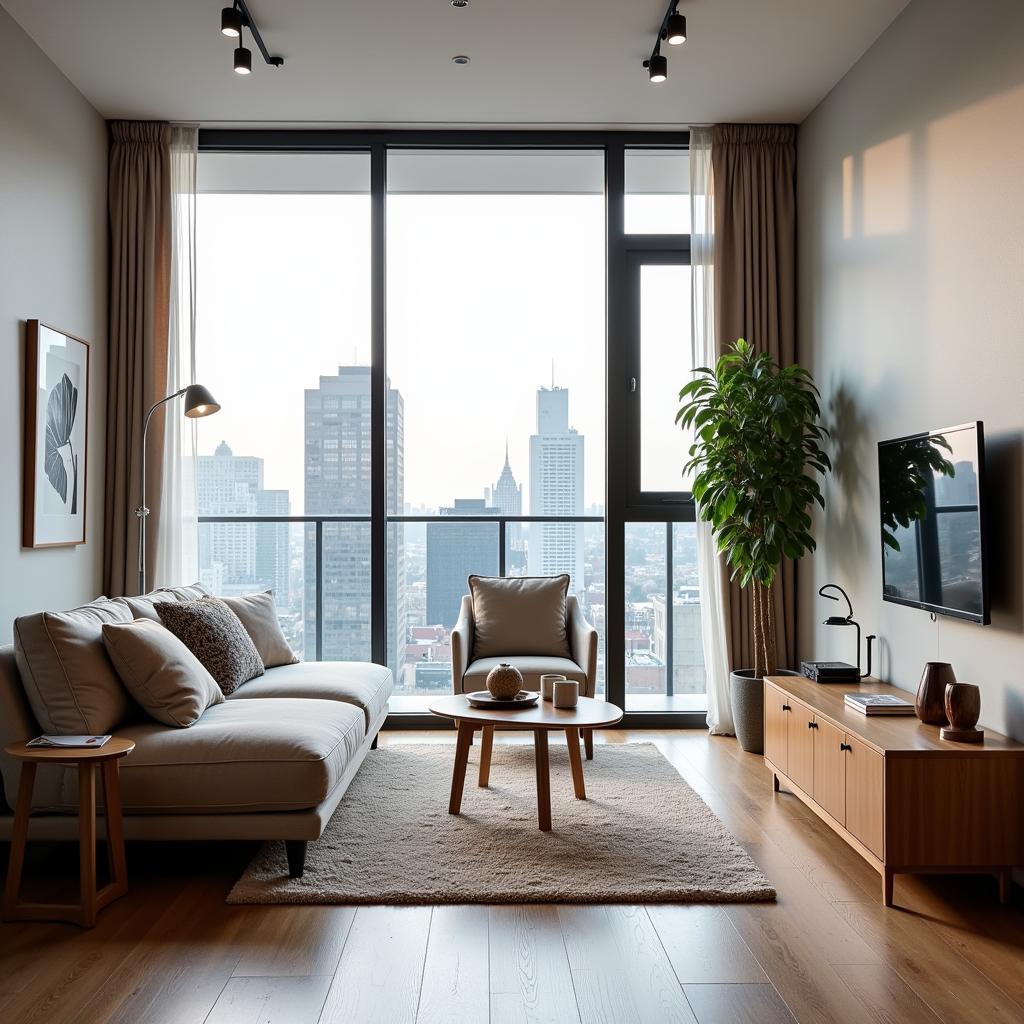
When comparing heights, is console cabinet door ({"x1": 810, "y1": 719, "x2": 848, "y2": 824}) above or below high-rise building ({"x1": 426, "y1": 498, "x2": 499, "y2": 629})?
below

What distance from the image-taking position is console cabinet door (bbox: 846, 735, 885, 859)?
110 inches

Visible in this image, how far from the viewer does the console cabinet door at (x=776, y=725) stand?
3.77m

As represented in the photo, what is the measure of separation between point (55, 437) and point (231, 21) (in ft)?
6.32

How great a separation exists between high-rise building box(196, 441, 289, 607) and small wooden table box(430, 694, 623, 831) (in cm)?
193

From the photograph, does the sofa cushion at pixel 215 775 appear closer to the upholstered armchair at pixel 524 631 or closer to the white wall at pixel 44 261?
the white wall at pixel 44 261

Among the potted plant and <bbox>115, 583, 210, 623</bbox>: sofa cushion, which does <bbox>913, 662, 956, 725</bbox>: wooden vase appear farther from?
<bbox>115, 583, 210, 623</bbox>: sofa cushion

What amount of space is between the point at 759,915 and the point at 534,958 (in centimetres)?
70

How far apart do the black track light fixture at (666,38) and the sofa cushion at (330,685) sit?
2878 millimetres

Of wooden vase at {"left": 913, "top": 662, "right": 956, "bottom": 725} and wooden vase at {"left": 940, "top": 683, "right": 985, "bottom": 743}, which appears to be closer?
wooden vase at {"left": 940, "top": 683, "right": 985, "bottom": 743}

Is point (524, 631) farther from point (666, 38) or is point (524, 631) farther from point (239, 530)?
point (666, 38)

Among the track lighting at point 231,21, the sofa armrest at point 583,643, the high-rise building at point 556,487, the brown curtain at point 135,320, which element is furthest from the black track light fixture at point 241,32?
the sofa armrest at point 583,643

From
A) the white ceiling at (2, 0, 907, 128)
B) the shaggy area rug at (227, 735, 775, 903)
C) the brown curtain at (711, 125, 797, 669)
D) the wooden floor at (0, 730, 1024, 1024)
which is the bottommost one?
the wooden floor at (0, 730, 1024, 1024)

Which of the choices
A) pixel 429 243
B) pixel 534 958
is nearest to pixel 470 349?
pixel 429 243

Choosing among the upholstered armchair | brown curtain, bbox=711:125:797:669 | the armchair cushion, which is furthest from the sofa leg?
brown curtain, bbox=711:125:797:669
